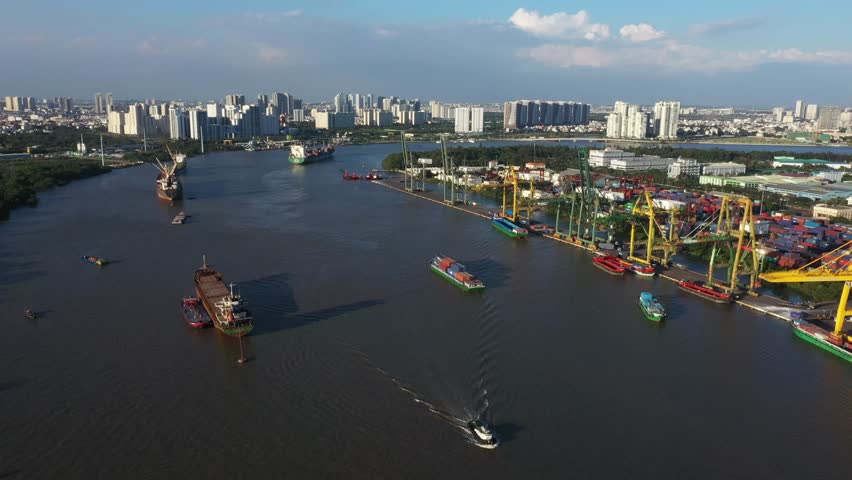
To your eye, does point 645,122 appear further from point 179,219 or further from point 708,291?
point 708,291

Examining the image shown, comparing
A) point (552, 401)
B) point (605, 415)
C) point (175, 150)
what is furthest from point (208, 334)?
point (175, 150)

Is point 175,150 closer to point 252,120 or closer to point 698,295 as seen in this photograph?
point 252,120

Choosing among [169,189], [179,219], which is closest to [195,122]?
[169,189]

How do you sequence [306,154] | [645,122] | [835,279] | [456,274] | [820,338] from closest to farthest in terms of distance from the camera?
[820,338] < [835,279] < [456,274] < [306,154] < [645,122]

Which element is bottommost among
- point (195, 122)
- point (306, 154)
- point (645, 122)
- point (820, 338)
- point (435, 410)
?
point (435, 410)

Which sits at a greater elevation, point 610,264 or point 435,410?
point 610,264

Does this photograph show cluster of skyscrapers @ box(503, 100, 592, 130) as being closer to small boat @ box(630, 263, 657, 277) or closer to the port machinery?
small boat @ box(630, 263, 657, 277)

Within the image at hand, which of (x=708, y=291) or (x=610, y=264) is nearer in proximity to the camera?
(x=708, y=291)
